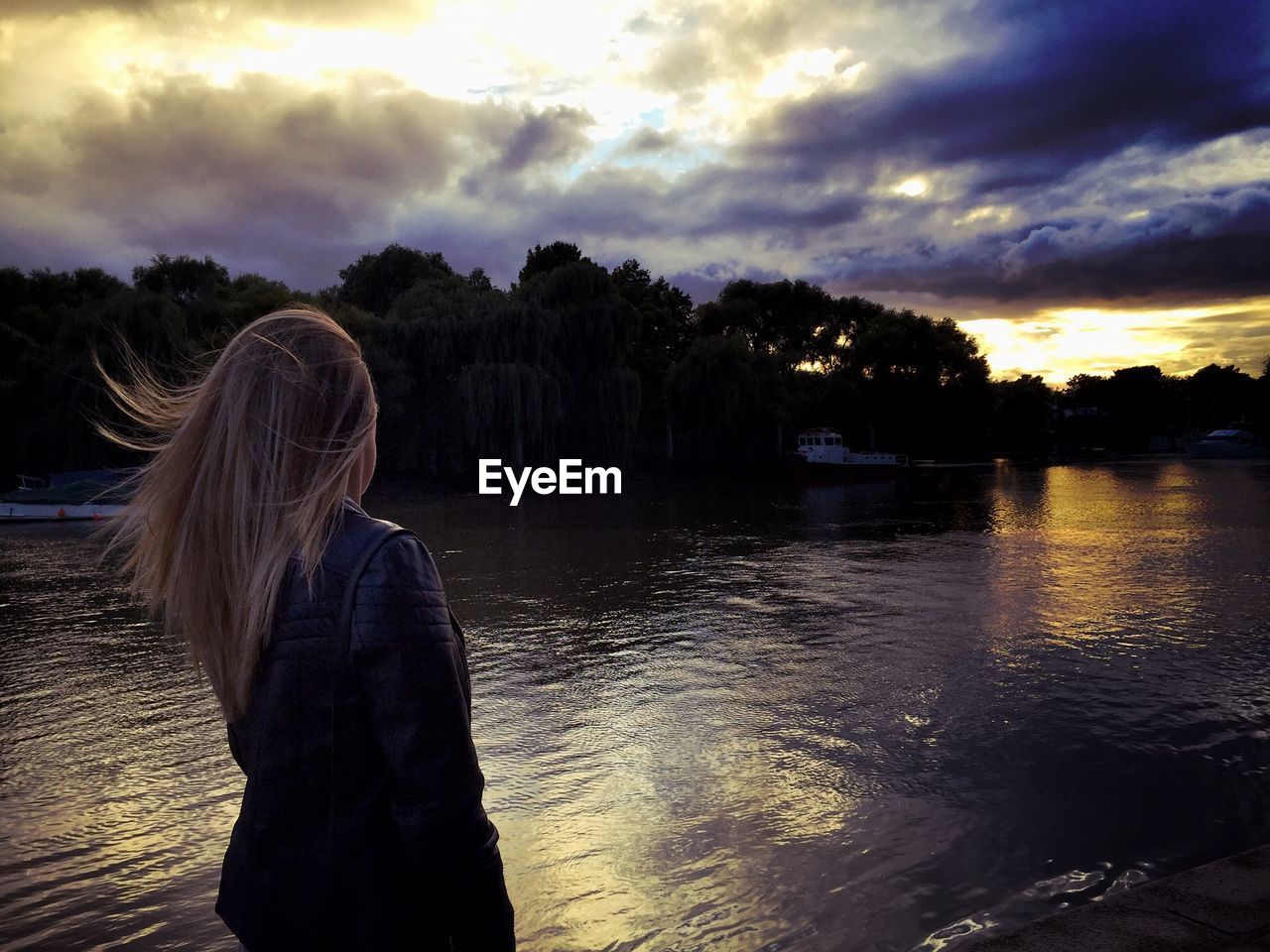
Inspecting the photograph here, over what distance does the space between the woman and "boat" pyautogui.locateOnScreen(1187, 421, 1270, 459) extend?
84853 millimetres

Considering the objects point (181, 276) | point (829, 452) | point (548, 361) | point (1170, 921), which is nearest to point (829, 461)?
point (829, 452)

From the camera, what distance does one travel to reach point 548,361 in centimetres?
3566

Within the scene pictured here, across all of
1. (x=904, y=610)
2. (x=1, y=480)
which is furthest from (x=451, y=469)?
(x=904, y=610)

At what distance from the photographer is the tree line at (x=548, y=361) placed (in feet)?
98.7

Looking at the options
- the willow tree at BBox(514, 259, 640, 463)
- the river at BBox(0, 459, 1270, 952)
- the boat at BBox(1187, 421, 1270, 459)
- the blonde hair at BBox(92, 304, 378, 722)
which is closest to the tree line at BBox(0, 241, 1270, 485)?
the willow tree at BBox(514, 259, 640, 463)

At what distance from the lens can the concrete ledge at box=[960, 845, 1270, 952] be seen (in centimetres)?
297

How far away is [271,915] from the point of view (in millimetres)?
1604

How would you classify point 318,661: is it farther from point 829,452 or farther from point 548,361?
point 829,452

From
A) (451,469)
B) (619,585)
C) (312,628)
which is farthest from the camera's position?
(451,469)

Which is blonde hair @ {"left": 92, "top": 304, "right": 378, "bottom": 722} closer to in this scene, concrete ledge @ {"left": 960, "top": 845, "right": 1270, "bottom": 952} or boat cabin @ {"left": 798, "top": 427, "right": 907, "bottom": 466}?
concrete ledge @ {"left": 960, "top": 845, "right": 1270, "bottom": 952}

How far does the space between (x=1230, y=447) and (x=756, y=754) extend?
266 feet

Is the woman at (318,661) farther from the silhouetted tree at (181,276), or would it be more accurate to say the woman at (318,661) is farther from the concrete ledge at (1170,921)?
the silhouetted tree at (181,276)

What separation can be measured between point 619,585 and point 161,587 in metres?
11.5

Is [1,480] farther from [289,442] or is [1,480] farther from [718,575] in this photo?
[289,442]
